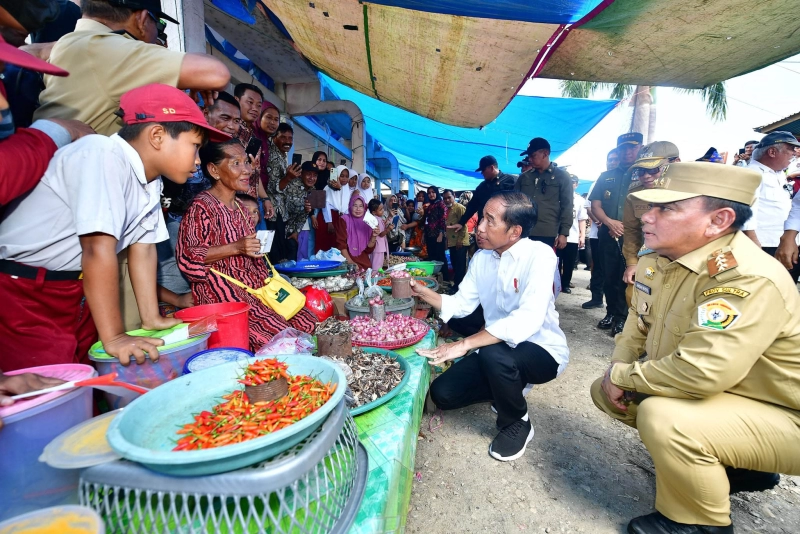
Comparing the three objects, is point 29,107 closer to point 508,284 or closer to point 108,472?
point 108,472

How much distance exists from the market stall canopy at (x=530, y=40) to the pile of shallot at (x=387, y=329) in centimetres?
259

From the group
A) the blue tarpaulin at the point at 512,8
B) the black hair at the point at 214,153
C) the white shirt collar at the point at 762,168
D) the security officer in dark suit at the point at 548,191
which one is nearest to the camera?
the black hair at the point at 214,153

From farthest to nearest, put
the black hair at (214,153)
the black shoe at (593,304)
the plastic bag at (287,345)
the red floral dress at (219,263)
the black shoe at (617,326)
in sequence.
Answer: the black shoe at (593,304)
the black shoe at (617,326)
the black hair at (214,153)
the red floral dress at (219,263)
the plastic bag at (287,345)

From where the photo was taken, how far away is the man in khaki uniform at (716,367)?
1.55 metres

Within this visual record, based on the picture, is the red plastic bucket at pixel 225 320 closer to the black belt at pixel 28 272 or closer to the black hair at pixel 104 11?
the black belt at pixel 28 272

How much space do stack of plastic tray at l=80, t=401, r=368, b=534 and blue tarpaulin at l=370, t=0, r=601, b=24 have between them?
10.6 ft

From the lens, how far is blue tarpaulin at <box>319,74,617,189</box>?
739 cm

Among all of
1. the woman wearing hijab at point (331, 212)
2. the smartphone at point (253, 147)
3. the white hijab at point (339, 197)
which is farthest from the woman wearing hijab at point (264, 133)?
the white hijab at point (339, 197)

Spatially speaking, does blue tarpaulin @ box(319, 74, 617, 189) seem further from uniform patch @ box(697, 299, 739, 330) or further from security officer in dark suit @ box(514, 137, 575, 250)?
uniform patch @ box(697, 299, 739, 330)

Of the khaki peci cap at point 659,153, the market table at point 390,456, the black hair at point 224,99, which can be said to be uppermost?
the black hair at point 224,99

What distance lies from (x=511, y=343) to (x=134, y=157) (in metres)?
2.38

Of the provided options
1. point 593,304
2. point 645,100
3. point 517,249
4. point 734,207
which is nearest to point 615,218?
point 593,304

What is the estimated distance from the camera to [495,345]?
2.55 meters

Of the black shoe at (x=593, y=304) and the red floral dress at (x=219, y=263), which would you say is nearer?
the red floral dress at (x=219, y=263)
